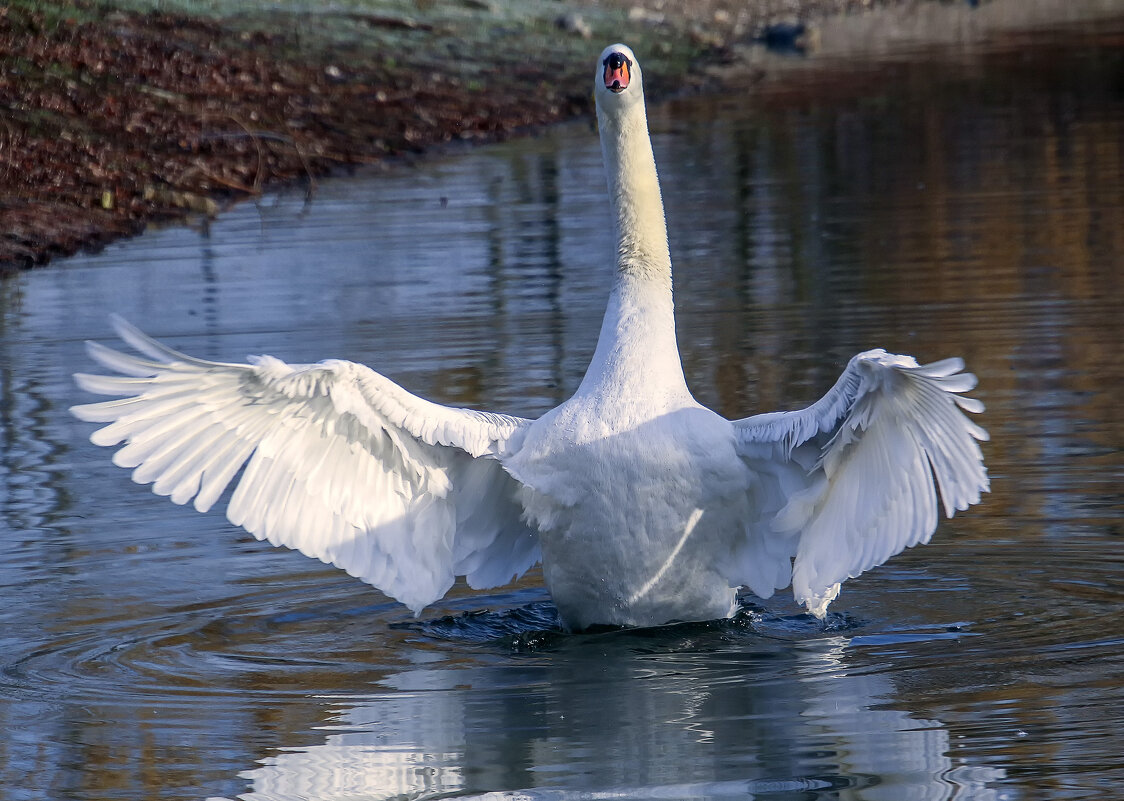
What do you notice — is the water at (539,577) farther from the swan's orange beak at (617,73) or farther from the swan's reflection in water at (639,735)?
the swan's orange beak at (617,73)

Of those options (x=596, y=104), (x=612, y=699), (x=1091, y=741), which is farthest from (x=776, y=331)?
(x=1091, y=741)

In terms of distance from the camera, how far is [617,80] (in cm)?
717

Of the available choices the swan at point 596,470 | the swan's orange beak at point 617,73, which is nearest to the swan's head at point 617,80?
the swan's orange beak at point 617,73

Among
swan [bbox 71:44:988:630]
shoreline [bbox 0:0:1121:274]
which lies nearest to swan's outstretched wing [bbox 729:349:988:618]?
swan [bbox 71:44:988:630]

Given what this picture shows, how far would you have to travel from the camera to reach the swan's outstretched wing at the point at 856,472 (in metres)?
5.93

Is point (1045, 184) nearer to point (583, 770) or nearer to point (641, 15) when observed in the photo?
point (583, 770)

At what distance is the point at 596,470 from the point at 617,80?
166cm

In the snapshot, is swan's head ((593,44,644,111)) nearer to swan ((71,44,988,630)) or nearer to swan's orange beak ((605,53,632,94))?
swan's orange beak ((605,53,632,94))

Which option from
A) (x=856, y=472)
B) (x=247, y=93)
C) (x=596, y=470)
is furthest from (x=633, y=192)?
(x=247, y=93)

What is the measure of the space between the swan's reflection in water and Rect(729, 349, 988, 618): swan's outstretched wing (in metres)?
0.32

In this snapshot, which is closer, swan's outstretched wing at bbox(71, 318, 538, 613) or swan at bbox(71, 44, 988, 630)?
swan at bbox(71, 44, 988, 630)

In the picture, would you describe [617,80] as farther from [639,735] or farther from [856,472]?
[639,735]

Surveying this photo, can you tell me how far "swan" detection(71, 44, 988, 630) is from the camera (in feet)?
20.2

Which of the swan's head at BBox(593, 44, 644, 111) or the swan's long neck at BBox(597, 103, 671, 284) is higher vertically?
the swan's head at BBox(593, 44, 644, 111)
